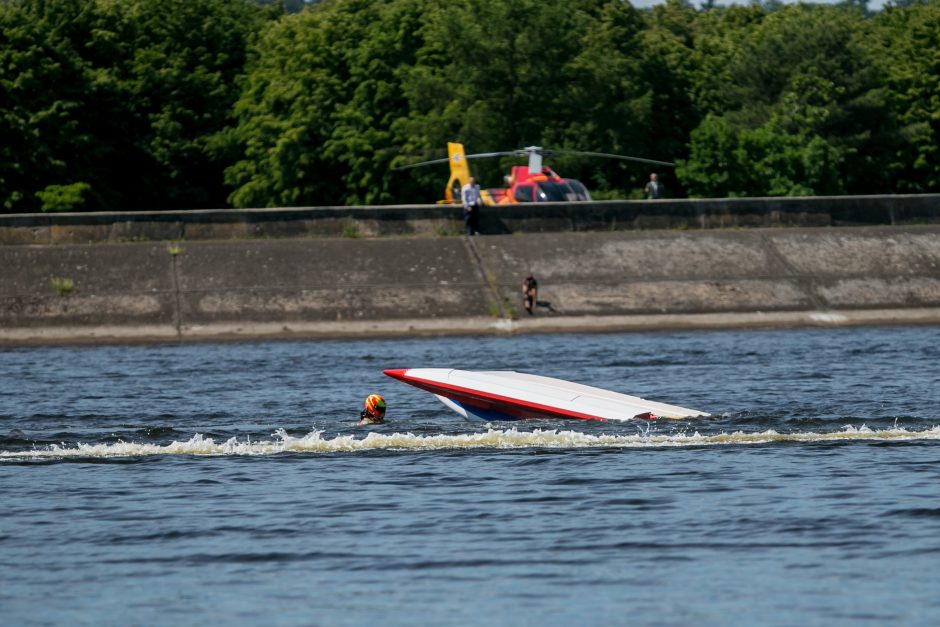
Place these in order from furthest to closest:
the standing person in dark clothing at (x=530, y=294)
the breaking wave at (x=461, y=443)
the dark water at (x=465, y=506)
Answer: the standing person in dark clothing at (x=530, y=294) → the breaking wave at (x=461, y=443) → the dark water at (x=465, y=506)

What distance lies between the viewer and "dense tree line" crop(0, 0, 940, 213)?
67.6 meters

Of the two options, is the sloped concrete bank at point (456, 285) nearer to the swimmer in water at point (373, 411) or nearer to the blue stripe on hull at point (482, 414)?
the blue stripe on hull at point (482, 414)

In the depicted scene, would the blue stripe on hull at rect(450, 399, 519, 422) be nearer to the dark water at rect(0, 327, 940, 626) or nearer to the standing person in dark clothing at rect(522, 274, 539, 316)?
the dark water at rect(0, 327, 940, 626)

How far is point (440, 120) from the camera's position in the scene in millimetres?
70062

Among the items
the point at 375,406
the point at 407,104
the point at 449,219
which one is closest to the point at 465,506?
Result: the point at 375,406

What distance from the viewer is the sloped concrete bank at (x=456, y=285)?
40125mm

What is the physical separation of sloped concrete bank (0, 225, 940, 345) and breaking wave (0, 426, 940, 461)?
17.7 meters

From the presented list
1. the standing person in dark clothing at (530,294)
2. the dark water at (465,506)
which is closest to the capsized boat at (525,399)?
the dark water at (465,506)

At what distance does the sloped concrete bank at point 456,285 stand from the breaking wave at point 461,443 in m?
17.7

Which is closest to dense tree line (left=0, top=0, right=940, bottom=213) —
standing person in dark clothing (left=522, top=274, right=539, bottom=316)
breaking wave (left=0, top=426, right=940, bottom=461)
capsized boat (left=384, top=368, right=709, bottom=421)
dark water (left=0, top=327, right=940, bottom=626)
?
standing person in dark clothing (left=522, top=274, right=539, bottom=316)

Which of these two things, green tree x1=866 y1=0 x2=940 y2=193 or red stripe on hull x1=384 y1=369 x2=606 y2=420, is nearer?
red stripe on hull x1=384 y1=369 x2=606 y2=420

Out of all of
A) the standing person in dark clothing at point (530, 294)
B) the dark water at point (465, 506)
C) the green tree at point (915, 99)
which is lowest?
the dark water at point (465, 506)

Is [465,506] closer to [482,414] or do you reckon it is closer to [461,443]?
[461,443]

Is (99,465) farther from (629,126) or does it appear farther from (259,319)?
(629,126)
